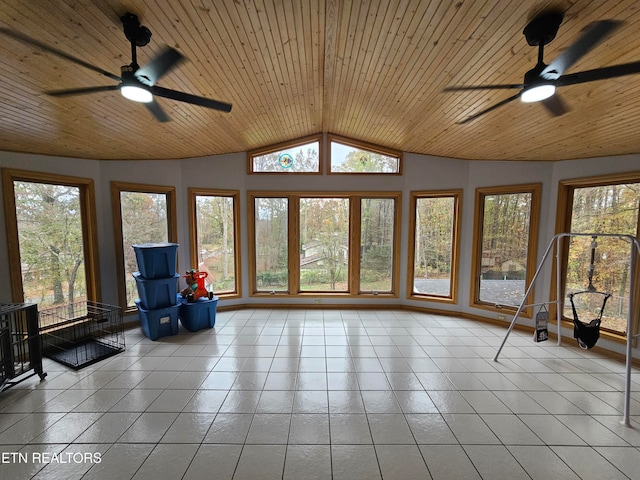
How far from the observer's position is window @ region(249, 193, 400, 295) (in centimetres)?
506

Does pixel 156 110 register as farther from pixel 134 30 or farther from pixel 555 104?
pixel 555 104

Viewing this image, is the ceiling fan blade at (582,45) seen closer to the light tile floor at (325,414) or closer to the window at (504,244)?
the light tile floor at (325,414)

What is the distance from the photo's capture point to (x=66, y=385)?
8.86ft

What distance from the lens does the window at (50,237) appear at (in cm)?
315

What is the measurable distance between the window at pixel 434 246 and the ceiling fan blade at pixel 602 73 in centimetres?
312

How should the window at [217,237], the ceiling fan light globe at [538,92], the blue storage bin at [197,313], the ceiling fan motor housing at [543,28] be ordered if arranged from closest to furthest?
1. the ceiling fan motor housing at [543,28]
2. the ceiling fan light globe at [538,92]
3. the blue storage bin at [197,313]
4. the window at [217,237]

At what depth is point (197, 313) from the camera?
405cm

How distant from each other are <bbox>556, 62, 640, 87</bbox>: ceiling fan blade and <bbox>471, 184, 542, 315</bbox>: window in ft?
9.18

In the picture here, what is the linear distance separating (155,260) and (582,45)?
447 centimetres

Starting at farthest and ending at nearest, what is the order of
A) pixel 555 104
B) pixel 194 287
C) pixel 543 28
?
pixel 194 287, pixel 555 104, pixel 543 28

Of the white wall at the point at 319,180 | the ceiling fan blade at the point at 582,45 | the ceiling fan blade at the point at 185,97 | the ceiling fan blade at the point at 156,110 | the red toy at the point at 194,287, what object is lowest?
the red toy at the point at 194,287

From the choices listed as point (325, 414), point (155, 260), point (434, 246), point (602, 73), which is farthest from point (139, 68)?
point (434, 246)

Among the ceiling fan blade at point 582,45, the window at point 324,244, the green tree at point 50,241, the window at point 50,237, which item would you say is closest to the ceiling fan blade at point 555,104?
the ceiling fan blade at point 582,45

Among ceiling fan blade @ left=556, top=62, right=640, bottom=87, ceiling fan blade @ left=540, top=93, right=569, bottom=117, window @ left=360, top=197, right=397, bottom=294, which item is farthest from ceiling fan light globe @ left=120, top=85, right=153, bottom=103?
window @ left=360, top=197, right=397, bottom=294
